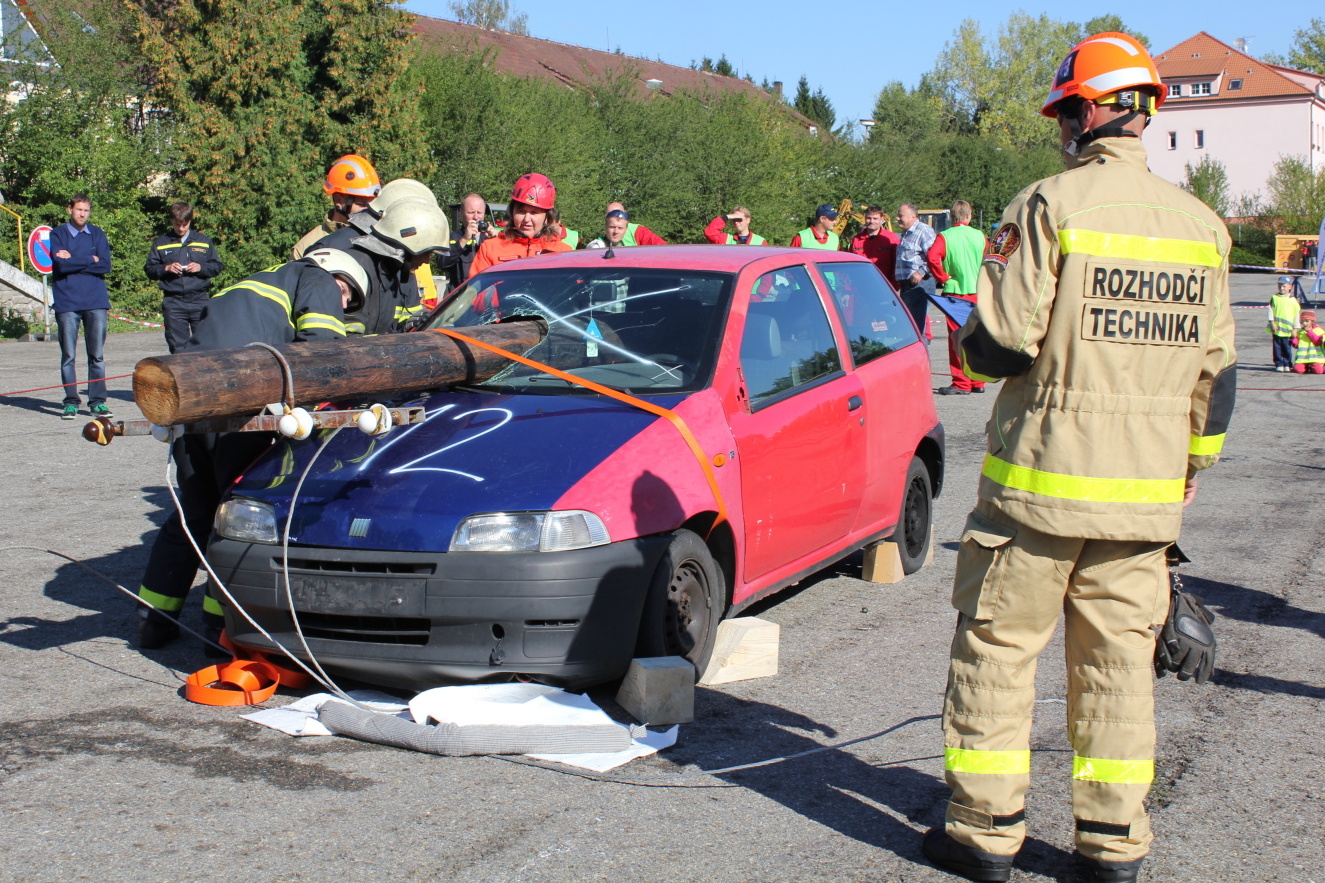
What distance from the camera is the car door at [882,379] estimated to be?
6.05m

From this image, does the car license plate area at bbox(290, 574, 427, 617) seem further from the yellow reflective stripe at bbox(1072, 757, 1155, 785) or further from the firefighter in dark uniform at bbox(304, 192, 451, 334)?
the yellow reflective stripe at bbox(1072, 757, 1155, 785)

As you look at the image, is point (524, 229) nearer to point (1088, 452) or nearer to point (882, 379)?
point (882, 379)

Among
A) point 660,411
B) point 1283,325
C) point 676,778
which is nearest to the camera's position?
point 676,778

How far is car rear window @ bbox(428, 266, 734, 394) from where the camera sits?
5148 mm

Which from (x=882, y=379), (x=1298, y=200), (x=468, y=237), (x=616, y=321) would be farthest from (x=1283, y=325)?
(x=1298, y=200)

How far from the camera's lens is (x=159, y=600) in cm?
536

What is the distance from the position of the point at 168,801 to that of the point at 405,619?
0.93 m

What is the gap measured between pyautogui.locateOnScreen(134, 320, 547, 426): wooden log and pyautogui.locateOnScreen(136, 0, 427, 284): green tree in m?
25.1

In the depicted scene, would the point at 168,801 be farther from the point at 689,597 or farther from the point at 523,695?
the point at 689,597

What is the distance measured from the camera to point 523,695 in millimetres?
4301

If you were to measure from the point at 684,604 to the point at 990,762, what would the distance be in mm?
1626

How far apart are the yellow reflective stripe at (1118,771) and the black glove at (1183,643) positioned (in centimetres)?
30

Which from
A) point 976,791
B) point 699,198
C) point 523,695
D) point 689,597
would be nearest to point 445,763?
point 523,695

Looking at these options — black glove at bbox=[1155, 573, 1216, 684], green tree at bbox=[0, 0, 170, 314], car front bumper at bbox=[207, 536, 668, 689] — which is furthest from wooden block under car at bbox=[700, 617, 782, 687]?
green tree at bbox=[0, 0, 170, 314]
